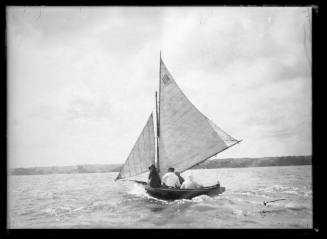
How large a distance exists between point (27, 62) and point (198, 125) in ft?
9.39

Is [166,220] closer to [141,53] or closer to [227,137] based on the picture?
[227,137]

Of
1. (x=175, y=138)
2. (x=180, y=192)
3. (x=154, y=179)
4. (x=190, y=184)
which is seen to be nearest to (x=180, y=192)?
(x=180, y=192)

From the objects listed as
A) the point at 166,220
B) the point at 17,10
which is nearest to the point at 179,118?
the point at 166,220

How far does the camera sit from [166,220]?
4.41m

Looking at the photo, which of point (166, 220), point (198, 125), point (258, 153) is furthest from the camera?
point (198, 125)

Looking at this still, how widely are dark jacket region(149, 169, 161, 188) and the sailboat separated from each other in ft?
0.24

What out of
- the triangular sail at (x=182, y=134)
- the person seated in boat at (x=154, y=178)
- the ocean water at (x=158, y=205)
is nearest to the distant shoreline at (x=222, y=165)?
the ocean water at (x=158, y=205)

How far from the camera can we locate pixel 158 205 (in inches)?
185

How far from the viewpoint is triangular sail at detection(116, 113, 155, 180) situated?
4.88 metres

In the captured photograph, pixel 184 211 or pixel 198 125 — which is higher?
pixel 198 125

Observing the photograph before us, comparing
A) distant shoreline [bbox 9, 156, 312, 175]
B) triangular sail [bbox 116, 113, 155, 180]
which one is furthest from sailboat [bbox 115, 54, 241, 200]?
distant shoreline [bbox 9, 156, 312, 175]

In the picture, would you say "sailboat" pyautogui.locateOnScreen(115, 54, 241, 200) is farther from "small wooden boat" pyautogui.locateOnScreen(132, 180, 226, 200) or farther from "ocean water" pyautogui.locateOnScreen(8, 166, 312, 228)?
"ocean water" pyautogui.locateOnScreen(8, 166, 312, 228)

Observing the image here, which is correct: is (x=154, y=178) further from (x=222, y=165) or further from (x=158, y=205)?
(x=222, y=165)

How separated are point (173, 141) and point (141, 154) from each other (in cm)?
63
